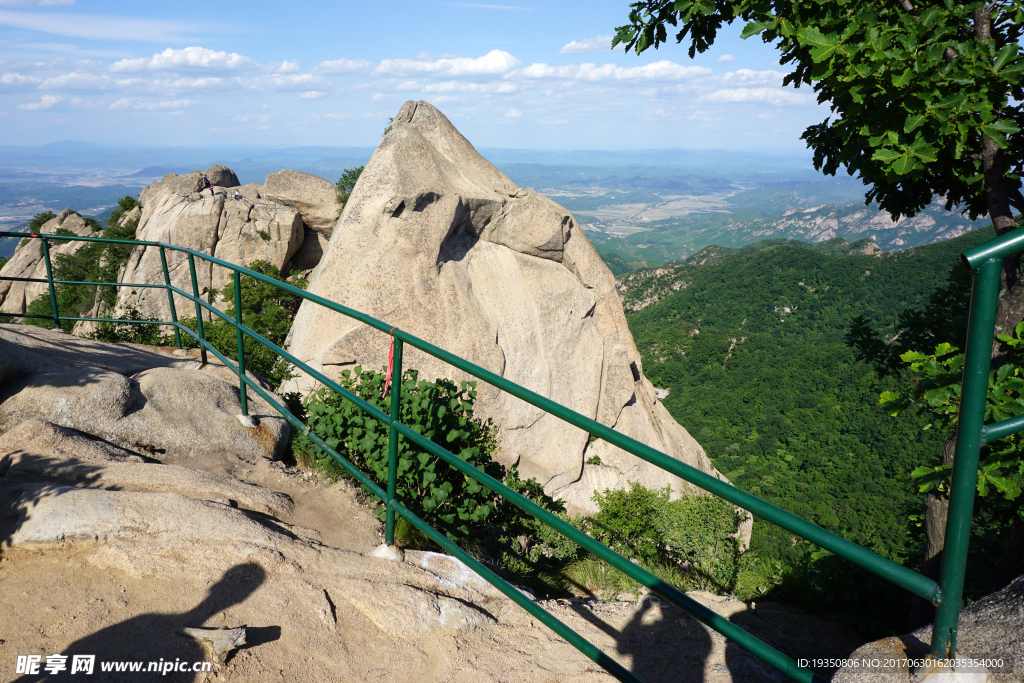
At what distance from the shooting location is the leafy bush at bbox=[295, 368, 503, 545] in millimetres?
3744

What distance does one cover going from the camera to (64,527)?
2.78m

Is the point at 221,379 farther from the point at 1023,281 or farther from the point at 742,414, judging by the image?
the point at 742,414

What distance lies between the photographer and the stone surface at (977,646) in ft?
4.42

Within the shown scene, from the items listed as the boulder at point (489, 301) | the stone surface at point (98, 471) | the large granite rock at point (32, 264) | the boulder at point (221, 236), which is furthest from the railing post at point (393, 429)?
the large granite rock at point (32, 264)

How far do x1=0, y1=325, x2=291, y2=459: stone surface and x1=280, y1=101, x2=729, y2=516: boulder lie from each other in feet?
11.8

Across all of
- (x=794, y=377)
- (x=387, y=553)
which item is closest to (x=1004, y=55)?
(x=387, y=553)

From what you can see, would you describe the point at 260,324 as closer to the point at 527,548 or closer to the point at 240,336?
the point at 527,548

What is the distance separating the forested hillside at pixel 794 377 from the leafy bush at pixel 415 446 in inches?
224

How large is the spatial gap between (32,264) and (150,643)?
92.8 feet

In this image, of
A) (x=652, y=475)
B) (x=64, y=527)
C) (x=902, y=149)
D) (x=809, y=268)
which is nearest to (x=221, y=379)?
(x=64, y=527)

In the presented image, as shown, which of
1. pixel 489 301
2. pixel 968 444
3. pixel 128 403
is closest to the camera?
pixel 968 444

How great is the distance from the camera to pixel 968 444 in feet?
4.26

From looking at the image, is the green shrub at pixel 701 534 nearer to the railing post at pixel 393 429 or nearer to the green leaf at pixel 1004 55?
the green leaf at pixel 1004 55

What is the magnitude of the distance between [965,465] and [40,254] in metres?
30.6
